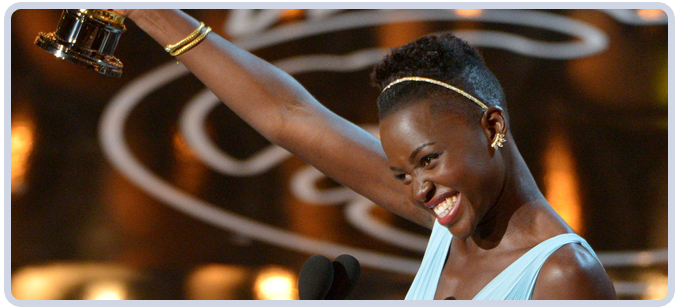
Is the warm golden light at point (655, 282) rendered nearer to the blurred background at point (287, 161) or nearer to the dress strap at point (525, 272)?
the blurred background at point (287, 161)

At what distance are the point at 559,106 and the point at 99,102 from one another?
2595 mm

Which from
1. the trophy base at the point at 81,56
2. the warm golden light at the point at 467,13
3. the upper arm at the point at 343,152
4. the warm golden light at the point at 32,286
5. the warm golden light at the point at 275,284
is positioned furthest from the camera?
the warm golden light at the point at 467,13

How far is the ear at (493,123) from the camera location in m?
1.21

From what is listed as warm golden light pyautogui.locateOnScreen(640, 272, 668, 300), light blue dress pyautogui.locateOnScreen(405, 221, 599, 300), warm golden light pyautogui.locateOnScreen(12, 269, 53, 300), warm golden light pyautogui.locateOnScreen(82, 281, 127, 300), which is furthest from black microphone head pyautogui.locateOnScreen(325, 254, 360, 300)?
warm golden light pyautogui.locateOnScreen(640, 272, 668, 300)

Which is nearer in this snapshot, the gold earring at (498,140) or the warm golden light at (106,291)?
the gold earring at (498,140)

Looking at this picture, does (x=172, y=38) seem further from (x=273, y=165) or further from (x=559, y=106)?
(x=559, y=106)

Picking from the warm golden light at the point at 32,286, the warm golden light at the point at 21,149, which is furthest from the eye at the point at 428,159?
the warm golden light at the point at 21,149

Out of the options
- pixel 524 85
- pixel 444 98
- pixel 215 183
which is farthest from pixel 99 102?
pixel 444 98

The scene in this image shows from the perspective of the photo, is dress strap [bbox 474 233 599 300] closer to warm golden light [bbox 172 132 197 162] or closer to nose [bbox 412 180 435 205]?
nose [bbox 412 180 435 205]

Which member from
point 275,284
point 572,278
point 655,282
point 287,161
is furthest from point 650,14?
point 572,278

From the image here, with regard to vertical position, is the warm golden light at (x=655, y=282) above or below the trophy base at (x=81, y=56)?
below

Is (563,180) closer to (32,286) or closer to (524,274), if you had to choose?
(524,274)

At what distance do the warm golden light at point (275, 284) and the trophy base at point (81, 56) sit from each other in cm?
238

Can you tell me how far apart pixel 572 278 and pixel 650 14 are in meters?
2.96
